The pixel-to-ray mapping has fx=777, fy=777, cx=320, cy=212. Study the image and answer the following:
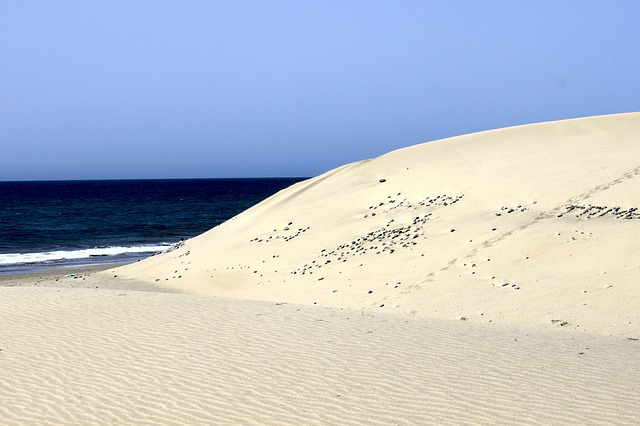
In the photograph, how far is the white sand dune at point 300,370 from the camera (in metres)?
6.32

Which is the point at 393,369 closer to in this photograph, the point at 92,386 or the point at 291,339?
the point at 291,339

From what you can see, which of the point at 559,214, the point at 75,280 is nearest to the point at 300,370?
the point at 559,214

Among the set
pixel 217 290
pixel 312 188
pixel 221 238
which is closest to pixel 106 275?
pixel 221 238

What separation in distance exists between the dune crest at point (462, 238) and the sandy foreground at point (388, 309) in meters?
0.06

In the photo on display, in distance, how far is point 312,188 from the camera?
936 inches

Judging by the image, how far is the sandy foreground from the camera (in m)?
6.63

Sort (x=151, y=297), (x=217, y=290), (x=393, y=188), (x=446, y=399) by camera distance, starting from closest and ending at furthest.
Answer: (x=446, y=399)
(x=151, y=297)
(x=217, y=290)
(x=393, y=188)

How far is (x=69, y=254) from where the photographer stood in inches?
1199

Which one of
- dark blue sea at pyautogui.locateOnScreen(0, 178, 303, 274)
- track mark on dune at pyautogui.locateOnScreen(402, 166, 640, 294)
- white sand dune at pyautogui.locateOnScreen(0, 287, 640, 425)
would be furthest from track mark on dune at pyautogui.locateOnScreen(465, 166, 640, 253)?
dark blue sea at pyautogui.locateOnScreen(0, 178, 303, 274)

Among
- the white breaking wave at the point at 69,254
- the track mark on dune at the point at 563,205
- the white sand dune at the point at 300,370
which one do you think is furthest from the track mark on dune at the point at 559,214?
the white breaking wave at the point at 69,254

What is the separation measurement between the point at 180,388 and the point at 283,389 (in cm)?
95

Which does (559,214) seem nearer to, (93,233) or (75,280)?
(75,280)

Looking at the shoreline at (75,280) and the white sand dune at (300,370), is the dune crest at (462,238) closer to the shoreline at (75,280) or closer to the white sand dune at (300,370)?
the shoreline at (75,280)

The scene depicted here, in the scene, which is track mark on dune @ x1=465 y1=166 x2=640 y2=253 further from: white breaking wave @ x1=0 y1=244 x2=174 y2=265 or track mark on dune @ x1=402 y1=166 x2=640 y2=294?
white breaking wave @ x1=0 y1=244 x2=174 y2=265
